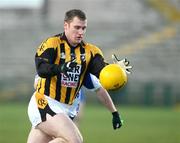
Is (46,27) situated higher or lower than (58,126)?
lower

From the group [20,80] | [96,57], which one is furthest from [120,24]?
[96,57]

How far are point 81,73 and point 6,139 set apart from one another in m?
6.99

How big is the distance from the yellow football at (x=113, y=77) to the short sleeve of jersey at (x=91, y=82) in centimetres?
62

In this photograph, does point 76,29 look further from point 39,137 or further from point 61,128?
point 39,137

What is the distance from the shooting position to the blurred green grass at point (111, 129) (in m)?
15.9

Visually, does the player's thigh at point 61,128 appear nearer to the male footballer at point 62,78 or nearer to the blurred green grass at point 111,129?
the male footballer at point 62,78

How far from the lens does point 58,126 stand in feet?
28.3

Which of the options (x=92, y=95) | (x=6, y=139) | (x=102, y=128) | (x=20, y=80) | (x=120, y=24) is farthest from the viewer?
(x=120, y=24)

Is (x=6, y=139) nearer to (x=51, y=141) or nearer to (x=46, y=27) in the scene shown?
(x=51, y=141)

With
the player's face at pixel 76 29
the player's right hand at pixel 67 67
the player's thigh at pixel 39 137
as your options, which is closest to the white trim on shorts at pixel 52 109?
the player's thigh at pixel 39 137

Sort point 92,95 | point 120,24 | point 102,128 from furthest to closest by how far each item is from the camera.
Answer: point 120,24, point 92,95, point 102,128

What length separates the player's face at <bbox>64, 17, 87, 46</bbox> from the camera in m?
8.73

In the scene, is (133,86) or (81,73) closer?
(81,73)

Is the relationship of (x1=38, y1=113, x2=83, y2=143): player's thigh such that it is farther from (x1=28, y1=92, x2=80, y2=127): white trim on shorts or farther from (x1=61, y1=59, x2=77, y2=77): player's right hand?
(x1=61, y1=59, x2=77, y2=77): player's right hand
